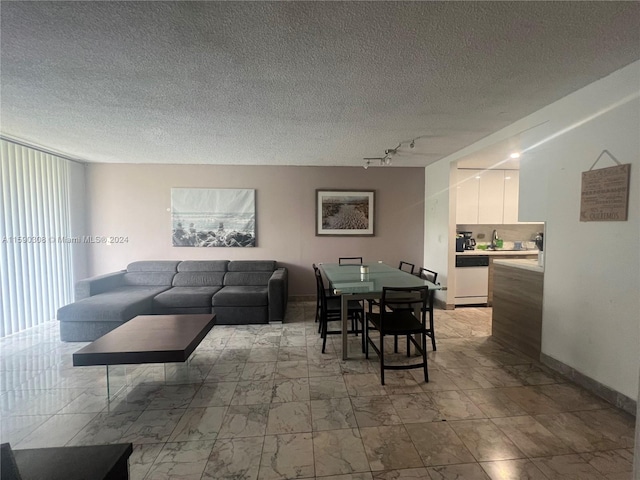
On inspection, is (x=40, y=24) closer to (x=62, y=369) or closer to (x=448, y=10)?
(x=448, y=10)

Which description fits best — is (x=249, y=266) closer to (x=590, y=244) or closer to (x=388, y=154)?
(x=388, y=154)

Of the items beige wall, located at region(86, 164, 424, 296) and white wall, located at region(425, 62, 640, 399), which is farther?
beige wall, located at region(86, 164, 424, 296)

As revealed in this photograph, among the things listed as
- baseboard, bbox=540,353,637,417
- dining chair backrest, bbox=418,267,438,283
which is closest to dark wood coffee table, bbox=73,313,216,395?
dining chair backrest, bbox=418,267,438,283

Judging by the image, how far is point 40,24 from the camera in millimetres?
1483

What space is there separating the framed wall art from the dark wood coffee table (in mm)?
2163

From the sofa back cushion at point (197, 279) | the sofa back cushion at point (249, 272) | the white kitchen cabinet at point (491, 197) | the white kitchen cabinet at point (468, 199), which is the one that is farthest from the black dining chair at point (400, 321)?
the white kitchen cabinet at point (491, 197)

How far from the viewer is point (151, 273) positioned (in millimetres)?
4391

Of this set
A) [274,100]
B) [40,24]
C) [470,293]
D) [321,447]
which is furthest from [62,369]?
[470,293]

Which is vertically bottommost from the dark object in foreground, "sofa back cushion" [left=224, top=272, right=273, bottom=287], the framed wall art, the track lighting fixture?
"sofa back cushion" [left=224, top=272, right=273, bottom=287]

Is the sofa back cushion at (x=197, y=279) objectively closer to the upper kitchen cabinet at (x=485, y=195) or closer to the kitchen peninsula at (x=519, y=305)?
the kitchen peninsula at (x=519, y=305)

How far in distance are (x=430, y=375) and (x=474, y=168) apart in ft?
11.6

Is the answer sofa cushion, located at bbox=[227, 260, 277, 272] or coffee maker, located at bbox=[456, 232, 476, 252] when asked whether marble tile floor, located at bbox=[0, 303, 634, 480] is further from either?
coffee maker, located at bbox=[456, 232, 476, 252]

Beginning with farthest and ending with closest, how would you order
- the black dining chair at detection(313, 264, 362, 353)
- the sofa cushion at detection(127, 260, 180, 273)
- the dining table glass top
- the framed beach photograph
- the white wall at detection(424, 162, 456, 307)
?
the framed beach photograph → the sofa cushion at detection(127, 260, 180, 273) → the white wall at detection(424, 162, 456, 307) → the black dining chair at detection(313, 264, 362, 353) → the dining table glass top

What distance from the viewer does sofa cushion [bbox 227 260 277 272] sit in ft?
14.9
